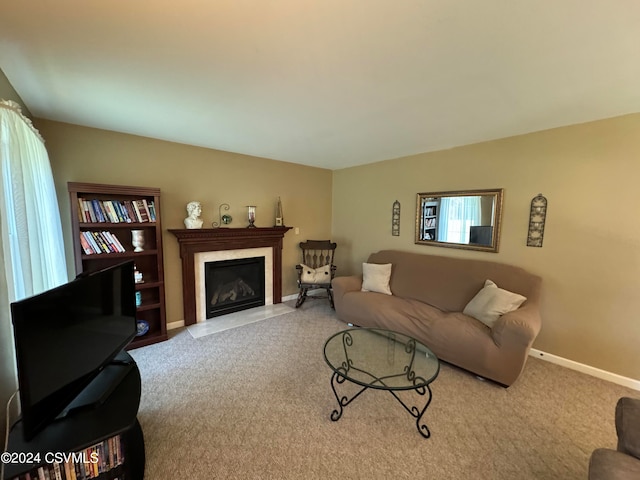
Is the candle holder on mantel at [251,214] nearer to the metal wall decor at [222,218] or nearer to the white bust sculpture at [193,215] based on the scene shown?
the metal wall decor at [222,218]

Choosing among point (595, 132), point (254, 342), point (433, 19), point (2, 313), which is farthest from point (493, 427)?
point (2, 313)

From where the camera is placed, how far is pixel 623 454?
102cm

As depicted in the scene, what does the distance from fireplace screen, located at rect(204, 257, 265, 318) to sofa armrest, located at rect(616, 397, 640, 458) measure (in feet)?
12.2

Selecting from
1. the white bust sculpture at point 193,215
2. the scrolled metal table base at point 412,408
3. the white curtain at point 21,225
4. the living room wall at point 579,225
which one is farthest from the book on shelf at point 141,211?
the living room wall at point 579,225

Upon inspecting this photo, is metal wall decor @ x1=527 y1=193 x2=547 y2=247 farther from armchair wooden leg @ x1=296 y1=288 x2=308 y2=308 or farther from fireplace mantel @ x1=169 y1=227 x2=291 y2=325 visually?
fireplace mantel @ x1=169 y1=227 x2=291 y2=325

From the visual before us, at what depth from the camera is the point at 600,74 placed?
1.57 metres

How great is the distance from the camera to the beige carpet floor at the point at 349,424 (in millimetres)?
1473

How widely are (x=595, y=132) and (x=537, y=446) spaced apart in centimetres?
267

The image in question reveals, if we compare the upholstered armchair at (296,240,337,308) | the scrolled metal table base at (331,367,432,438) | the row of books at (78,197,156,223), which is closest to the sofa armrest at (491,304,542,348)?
the scrolled metal table base at (331,367,432,438)

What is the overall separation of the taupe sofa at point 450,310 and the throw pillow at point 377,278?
0.26 ft

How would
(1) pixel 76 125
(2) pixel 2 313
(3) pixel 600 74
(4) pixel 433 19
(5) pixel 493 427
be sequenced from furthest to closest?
1. (1) pixel 76 125
2. (5) pixel 493 427
3. (3) pixel 600 74
4. (2) pixel 2 313
5. (4) pixel 433 19

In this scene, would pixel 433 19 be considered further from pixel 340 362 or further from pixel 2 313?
pixel 2 313

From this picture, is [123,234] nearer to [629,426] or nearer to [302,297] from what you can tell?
[302,297]

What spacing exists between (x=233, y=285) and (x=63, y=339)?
2.66m
